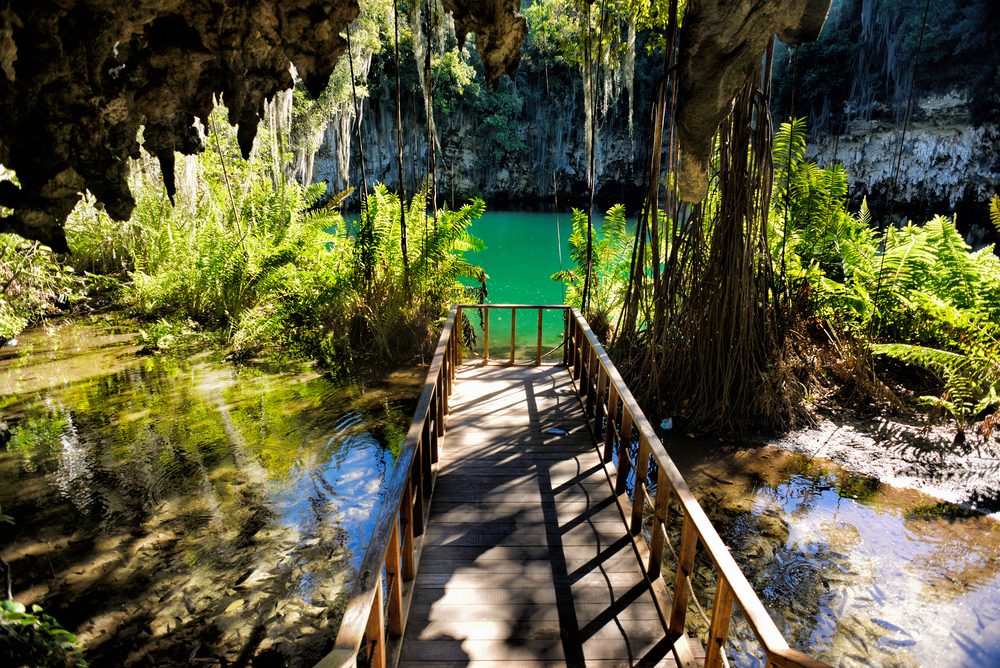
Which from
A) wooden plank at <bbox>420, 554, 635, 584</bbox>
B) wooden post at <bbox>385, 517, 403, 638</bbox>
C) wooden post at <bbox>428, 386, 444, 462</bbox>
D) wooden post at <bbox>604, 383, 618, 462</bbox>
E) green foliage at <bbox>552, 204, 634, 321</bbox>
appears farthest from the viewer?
green foliage at <bbox>552, 204, 634, 321</bbox>

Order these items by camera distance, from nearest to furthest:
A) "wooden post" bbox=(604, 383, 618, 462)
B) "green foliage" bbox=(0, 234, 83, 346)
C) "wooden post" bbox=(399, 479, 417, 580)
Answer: "wooden post" bbox=(399, 479, 417, 580) < "wooden post" bbox=(604, 383, 618, 462) < "green foliage" bbox=(0, 234, 83, 346)

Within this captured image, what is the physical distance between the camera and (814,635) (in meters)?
3.55

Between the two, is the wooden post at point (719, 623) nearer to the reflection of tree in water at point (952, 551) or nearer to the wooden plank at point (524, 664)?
the wooden plank at point (524, 664)

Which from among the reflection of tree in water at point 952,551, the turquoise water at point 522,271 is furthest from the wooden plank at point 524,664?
the turquoise water at point 522,271

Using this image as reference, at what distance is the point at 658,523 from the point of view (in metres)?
3.01

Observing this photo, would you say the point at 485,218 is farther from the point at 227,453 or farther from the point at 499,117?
the point at 227,453

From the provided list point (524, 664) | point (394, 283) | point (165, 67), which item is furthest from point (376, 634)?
point (394, 283)

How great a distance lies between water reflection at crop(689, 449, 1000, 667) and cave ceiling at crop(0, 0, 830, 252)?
9.53 feet

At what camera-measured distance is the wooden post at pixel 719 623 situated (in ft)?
6.86

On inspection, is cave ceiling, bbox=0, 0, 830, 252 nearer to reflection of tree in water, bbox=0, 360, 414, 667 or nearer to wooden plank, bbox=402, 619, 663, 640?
reflection of tree in water, bbox=0, 360, 414, 667

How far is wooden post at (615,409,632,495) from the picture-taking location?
3.72m

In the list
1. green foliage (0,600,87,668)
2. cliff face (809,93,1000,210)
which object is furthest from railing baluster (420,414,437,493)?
cliff face (809,93,1000,210)

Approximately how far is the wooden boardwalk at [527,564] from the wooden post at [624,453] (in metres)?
0.11

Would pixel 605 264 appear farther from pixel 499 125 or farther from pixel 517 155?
pixel 517 155
